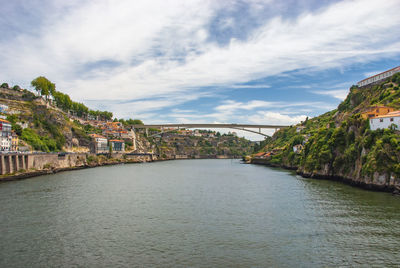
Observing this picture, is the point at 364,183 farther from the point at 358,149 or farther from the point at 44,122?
the point at 44,122

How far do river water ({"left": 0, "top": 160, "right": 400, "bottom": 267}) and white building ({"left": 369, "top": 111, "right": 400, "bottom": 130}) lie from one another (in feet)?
34.7

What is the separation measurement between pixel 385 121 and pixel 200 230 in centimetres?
3151

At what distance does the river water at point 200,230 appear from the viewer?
16500 mm

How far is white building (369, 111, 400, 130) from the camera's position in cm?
3828

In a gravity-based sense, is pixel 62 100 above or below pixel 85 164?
above

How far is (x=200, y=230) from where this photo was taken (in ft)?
71.1

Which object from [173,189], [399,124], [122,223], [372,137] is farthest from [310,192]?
[122,223]

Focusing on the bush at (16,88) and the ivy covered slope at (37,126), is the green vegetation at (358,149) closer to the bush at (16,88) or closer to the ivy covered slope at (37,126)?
the ivy covered slope at (37,126)

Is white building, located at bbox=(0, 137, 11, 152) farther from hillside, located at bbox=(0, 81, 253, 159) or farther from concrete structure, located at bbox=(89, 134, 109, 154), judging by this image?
concrete structure, located at bbox=(89, 134, 109, 154)

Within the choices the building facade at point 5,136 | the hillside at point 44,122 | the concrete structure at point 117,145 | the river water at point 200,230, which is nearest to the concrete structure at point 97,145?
the hillside at point 44,122

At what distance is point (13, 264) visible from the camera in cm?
1564

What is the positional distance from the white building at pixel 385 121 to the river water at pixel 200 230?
1058 cm

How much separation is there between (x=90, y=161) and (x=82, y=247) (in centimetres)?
7673

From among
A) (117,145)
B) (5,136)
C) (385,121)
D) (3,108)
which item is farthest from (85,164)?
(385,121)
